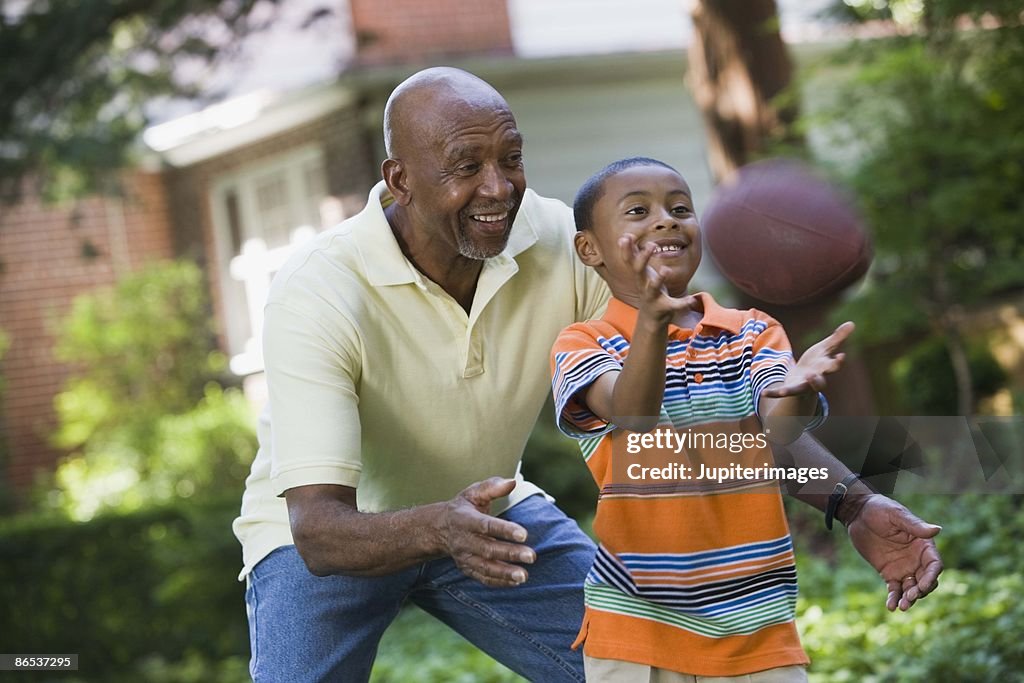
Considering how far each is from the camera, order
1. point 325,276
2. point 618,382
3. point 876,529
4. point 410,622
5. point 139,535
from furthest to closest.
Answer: point 139,535, point 410,622, point 325,276, point 876,529, point 618,382

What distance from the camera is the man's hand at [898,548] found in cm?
258

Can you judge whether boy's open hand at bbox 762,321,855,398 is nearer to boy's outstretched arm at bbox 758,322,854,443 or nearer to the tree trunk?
boy's outstretched arm at bbox 758,322,854,443

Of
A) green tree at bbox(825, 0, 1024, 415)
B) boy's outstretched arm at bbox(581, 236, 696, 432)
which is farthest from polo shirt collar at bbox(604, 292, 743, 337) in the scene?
green tree at bbox(825, 0, 1024, 415)

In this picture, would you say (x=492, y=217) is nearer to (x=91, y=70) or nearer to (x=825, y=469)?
(x=825, y=469)

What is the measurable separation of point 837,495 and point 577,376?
0.59 m

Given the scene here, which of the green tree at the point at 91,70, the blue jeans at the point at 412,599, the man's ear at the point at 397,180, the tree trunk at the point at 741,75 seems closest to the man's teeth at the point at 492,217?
the man's ear at the point at 397,180

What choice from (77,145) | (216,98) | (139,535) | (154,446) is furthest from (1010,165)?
(154,446)

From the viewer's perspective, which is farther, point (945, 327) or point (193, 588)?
point (193, 588)

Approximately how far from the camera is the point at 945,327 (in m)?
8.52

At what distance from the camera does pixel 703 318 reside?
2.75 metres

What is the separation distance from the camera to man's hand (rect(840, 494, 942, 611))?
2580 mm

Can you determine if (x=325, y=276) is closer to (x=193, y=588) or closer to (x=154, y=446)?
(x=193, y=588)

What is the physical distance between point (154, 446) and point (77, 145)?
180 inches

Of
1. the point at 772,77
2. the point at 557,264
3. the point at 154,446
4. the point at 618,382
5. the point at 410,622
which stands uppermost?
the point at 772,77
